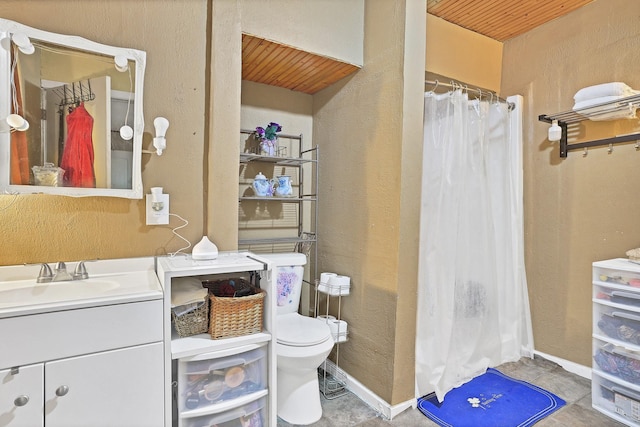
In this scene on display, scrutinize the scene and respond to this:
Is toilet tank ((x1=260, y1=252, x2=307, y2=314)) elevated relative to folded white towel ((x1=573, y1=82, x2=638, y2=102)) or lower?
lower

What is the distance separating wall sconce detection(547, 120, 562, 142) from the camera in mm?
2365

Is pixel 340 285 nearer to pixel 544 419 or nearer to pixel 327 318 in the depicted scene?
pixel 327 318

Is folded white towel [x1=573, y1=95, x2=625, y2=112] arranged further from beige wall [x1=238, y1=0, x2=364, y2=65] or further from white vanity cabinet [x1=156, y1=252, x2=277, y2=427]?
white vanity cabinet [x1=156, y1=252, x2=277, y2=427]

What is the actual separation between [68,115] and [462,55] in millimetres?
2621

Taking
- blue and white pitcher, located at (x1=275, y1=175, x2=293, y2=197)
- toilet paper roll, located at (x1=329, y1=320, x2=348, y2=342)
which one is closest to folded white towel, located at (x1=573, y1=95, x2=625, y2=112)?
blue and white pitcher, located at (x1=275, y1=175, x2=293, y2=197)

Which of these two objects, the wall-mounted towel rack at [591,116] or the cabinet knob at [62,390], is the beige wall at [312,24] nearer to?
the wall-mounted towel rack at [591,116]

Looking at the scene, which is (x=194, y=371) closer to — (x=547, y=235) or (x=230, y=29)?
(x=230, y=29)

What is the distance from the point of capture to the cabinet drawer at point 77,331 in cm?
107

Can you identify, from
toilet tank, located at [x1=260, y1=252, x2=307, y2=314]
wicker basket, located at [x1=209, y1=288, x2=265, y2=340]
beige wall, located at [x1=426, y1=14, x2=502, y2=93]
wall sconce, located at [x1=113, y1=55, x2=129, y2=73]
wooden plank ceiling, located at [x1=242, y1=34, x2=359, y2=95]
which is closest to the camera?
wicker basket, located at [x1=209, y1=288, x2=265, y2=340]

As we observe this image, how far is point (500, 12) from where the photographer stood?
94.2 inches

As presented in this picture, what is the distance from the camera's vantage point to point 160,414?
1.29m

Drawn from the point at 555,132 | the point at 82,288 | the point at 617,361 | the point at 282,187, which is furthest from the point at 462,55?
the point at 82,288

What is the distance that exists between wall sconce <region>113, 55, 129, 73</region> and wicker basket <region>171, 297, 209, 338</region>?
1162 mm

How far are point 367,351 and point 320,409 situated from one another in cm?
43
